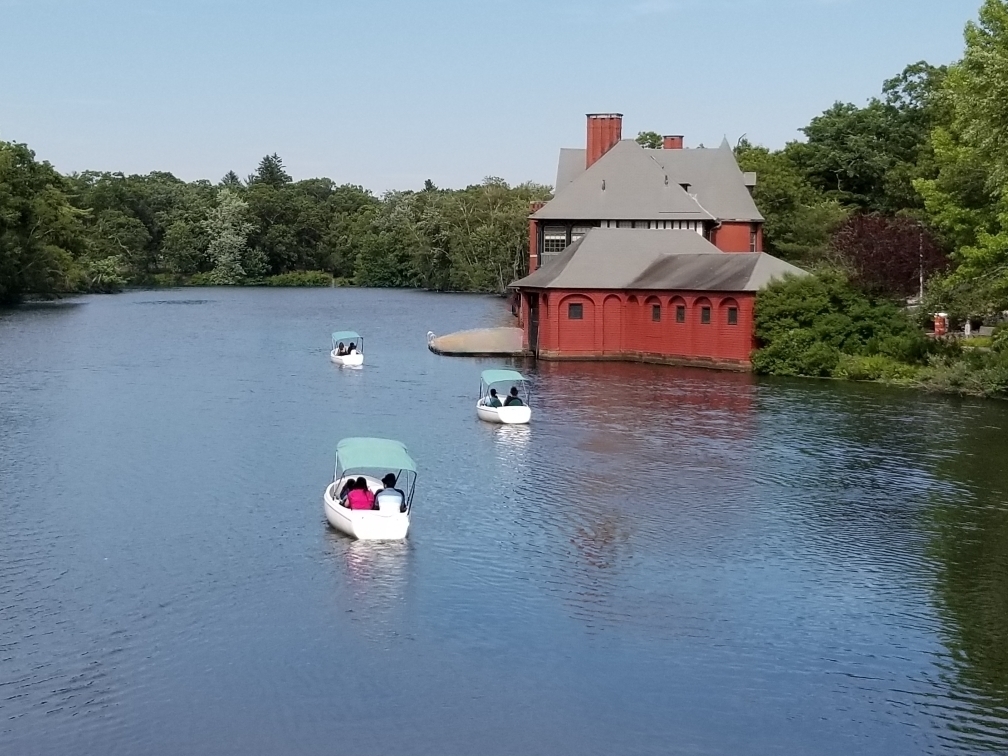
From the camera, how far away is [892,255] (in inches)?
2306

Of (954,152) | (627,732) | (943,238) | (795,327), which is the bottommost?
(627,732)

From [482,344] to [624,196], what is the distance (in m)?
15.2

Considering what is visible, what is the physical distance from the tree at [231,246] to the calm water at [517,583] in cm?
13194

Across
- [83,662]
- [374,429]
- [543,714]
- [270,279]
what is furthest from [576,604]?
[270,279]

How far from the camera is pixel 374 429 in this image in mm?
43156

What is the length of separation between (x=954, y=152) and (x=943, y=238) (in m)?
6.23

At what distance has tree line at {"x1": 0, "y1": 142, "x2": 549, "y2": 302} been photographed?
14750 cm

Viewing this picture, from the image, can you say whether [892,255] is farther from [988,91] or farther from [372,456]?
[372,456]

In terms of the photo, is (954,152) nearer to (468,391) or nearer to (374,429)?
(468,391)

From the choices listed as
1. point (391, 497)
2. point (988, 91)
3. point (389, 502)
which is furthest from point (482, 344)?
point (389, 502)

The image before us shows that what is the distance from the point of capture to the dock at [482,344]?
6825 cm

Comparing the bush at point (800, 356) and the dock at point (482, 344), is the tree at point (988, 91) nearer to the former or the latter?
the bush at point (800, 356)

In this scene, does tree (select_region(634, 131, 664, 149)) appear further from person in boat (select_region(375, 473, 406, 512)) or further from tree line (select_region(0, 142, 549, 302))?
person in boat (select_region(375, 473, 406, 512))

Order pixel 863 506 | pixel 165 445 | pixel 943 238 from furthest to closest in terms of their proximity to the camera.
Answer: pixel 943 238 < pixel 165 445 < pixel 863 506
